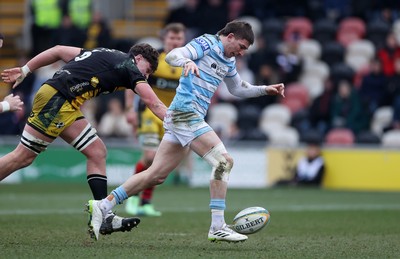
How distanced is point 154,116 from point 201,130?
13.9 ft

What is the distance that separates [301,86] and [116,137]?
16.4 feet

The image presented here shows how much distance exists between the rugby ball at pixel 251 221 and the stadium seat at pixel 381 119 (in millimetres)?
13021

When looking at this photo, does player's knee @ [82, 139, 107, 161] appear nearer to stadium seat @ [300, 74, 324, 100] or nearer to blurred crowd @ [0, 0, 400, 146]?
blurred crowd @ [0, 0, 400, 146]

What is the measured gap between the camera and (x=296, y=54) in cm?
2470

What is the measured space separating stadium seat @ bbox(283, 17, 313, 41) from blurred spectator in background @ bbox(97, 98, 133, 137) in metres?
5.21

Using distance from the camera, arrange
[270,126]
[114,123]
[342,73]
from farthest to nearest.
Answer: [342,73]
[270,126]
[114,123]

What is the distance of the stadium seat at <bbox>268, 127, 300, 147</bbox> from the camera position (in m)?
21.7

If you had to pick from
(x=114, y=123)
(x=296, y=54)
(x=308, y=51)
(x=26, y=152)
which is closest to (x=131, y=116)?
(x=26, y=152)

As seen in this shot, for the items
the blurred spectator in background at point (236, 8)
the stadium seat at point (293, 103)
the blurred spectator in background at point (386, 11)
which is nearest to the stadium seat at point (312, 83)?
the stadium seat at point (293, 103)

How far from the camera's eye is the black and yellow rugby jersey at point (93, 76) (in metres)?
9.84

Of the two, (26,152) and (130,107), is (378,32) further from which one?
(26,152)

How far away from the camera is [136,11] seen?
2839 cm

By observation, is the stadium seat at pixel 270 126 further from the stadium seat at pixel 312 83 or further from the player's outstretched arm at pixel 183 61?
the player's outstretched arm at pixel 183 61

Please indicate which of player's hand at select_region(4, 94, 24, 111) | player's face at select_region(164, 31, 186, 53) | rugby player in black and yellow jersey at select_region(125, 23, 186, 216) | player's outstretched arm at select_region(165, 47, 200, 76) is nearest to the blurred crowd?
rugby player in black and yellow jersey at select_region(125, 23, 186, 216)
